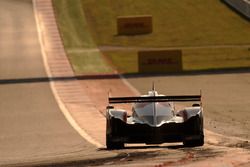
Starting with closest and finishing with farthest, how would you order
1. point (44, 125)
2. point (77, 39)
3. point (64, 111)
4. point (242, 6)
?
point (44, 125) → point (64, 111) → point (77, 39) → point (242, 6)

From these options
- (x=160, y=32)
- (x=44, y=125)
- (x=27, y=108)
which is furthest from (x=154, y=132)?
(x=160, y=32)

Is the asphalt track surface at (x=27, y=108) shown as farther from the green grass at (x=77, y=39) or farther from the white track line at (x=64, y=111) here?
the green grass at (x=77, y=39)

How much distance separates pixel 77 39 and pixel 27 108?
74.7ft

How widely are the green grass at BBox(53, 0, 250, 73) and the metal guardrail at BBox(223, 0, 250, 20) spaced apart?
71 centimetres

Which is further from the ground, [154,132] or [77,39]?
[77,39]

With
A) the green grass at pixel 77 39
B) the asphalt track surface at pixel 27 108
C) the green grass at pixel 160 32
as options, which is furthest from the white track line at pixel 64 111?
the green grass at pixel 160 32

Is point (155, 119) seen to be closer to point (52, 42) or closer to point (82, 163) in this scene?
point (82, 163)

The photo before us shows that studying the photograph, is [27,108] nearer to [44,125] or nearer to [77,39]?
[44,125]

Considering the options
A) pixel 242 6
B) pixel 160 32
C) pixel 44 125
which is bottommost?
pixel 44 125

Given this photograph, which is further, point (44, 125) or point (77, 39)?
point (77, 39)

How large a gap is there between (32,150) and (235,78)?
2168 cm

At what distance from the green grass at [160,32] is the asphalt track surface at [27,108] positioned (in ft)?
9.47

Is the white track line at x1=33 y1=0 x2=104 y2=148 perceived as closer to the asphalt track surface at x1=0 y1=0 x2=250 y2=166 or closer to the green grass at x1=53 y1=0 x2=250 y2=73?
the asphalt track surface at x1=0 y1=0 x2=250 y2=166

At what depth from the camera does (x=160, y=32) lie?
58.3 metres
